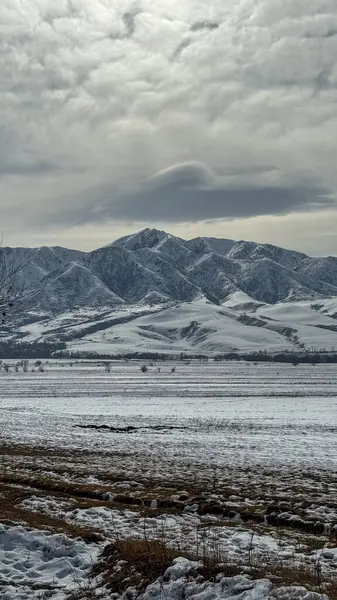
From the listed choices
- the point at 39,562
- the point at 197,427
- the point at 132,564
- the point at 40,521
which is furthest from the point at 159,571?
the point at 197,427

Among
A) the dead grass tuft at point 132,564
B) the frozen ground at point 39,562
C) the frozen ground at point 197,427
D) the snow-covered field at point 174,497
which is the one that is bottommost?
the frozen ground at point 197,427

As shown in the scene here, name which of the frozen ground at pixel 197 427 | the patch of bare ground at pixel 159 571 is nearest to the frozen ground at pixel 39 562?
the patch of bare ground at pixel 159 571

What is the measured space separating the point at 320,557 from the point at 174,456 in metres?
22.2

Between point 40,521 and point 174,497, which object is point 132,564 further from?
point 174,497

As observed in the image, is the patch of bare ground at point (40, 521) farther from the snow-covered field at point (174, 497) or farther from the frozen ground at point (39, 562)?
the frozen ground at point (39, 562)

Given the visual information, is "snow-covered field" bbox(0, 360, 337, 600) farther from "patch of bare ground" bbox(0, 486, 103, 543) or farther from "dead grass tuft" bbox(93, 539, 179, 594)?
"dead grass tuft" bbox(93, 539, 179, 594)

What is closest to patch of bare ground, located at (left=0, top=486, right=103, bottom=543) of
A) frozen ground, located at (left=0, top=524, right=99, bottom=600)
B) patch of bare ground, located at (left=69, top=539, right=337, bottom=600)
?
frozen ground, located at (left=0, top=524, right=99, bottom=600)

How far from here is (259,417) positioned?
67688 mm

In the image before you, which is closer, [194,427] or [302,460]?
[302,460]

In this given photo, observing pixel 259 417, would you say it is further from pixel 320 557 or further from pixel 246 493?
pixel 320 557

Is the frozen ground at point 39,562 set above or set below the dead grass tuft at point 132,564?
below

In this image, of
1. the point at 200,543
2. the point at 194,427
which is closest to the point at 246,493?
the point at 200,543

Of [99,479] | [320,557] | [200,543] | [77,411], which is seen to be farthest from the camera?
[77,411]

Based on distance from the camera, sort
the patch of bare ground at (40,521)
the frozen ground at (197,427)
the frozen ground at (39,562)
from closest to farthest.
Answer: the frozen ground at (39,562), the patch of bare ground at (40,521), the frozen ground at (197,427)
